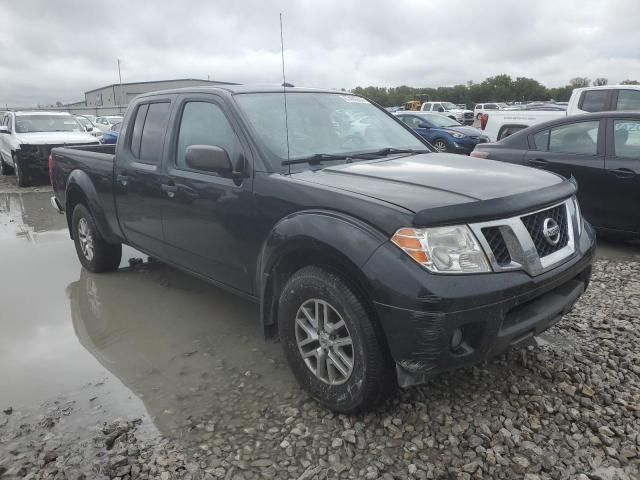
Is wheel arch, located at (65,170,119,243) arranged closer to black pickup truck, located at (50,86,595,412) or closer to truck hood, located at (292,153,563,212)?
black pickup truck, located at (50,86,595,412)

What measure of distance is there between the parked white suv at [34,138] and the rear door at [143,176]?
25.3ft

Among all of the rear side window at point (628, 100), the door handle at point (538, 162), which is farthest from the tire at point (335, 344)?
the rear side window at point (628, 100)

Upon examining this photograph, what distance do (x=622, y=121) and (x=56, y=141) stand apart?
1100 centimetres

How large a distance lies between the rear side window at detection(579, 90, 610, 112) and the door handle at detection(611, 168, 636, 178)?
521cm

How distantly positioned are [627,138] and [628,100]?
491cm

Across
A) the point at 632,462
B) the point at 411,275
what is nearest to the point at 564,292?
the point at 632,462

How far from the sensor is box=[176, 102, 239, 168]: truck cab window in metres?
3.50

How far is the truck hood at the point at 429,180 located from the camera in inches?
101

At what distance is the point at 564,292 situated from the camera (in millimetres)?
2854

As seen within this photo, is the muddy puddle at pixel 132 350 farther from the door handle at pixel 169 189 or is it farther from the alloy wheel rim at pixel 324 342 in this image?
the door handle at pixel 169 189

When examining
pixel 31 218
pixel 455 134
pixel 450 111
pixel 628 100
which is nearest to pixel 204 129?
pixel 31 218

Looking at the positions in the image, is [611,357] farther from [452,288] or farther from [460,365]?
[452,288]

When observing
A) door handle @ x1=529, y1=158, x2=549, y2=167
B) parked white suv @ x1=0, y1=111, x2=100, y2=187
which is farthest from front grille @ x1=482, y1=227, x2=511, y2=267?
parked white suv @ x1=0, y1=111, x2=100, y2=187

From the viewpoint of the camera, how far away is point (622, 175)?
5.34 meters
